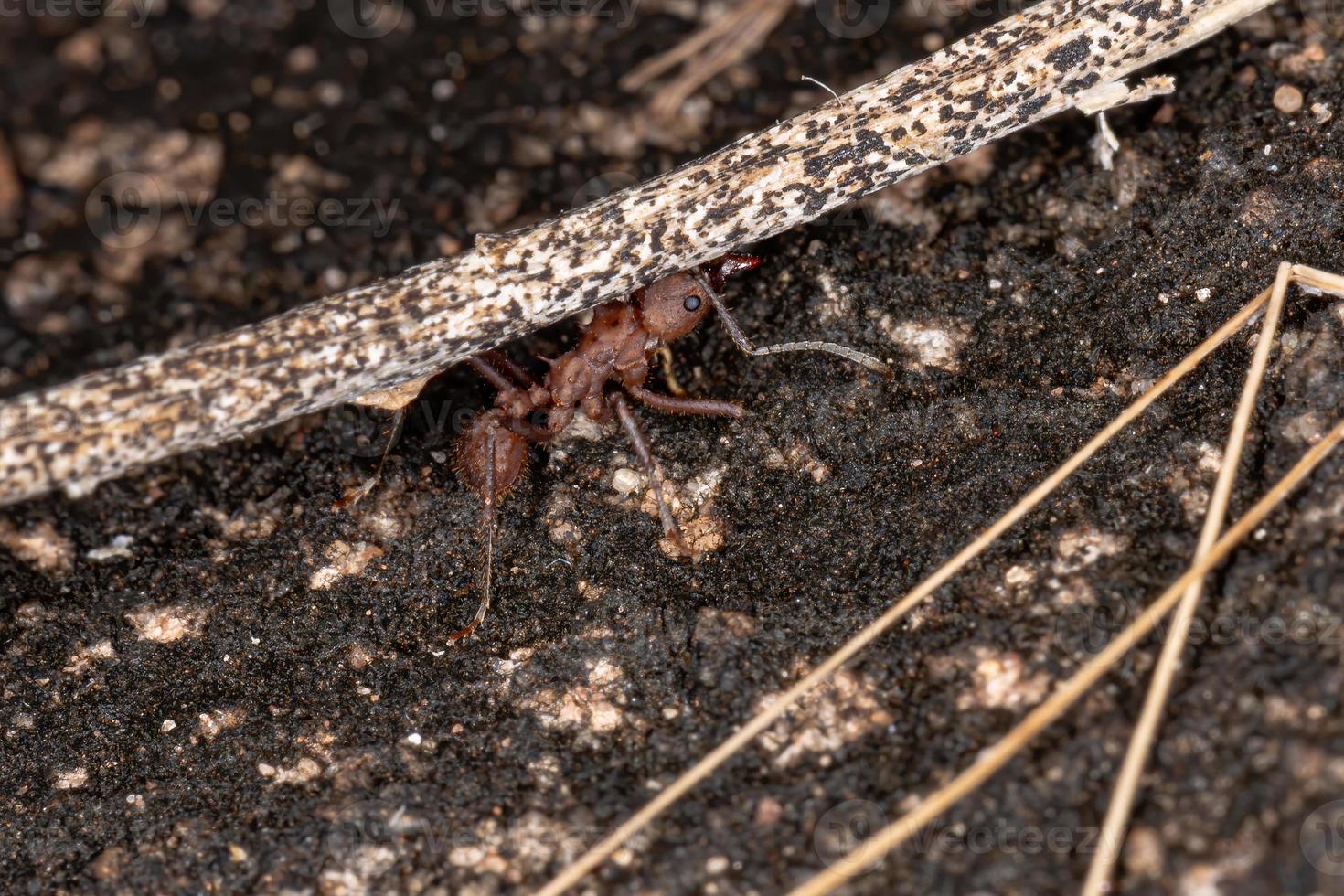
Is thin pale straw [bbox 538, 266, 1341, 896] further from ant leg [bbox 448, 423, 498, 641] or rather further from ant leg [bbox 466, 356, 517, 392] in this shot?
ant leg [bbox 466, 356, 517, 392]

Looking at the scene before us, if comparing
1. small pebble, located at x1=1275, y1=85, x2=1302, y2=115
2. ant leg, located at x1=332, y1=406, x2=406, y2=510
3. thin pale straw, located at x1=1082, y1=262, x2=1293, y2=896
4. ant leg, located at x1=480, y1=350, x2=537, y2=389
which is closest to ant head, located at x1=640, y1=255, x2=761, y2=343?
ant leg, located at x1=480, y1=350, x2=537, y2=389

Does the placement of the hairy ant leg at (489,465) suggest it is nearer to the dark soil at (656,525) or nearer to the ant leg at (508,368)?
the dark soil at (656,525)

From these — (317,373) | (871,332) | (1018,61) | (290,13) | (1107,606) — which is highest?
(290,13)

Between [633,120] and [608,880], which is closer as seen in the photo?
[608,880]

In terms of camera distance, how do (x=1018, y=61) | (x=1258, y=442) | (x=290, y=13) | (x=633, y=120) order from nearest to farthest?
(x=1258, y=442), (x=1018, y=61), (x=290, y=13), (x=633, y=120)

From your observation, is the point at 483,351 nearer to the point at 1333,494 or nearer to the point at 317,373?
the point at 317,373

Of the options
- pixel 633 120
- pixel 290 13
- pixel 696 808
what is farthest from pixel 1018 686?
pixel 290 13

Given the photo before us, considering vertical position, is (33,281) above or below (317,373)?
above
